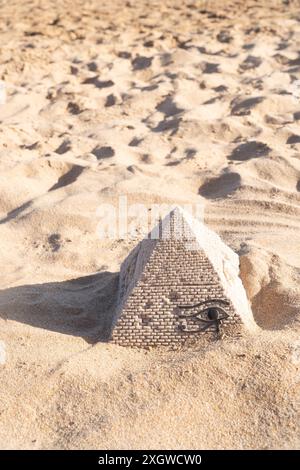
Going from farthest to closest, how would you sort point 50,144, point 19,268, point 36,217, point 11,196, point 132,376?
1. point 50,144
2. point 11,196
3. point 36,217
4. point 19,268
5. point 132,376

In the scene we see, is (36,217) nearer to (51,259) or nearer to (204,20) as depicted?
(51,259)

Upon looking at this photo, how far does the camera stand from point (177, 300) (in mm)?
3285

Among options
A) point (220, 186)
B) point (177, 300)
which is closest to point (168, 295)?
point (177, 300)

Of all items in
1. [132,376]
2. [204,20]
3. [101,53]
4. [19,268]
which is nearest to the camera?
[132,376]

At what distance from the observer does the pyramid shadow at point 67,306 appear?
3.61 m

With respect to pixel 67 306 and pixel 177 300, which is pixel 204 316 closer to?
pixel 177 300

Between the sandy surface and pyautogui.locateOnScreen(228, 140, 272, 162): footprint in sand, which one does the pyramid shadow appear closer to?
the sandy surface

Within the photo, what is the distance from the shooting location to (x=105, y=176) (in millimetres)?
6043

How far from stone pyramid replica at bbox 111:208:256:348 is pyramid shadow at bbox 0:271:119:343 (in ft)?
0.95

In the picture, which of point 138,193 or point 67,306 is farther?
point 138,193

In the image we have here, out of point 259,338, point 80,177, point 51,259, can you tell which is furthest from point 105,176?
point 259,338

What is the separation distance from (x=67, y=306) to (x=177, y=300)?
0.93m
